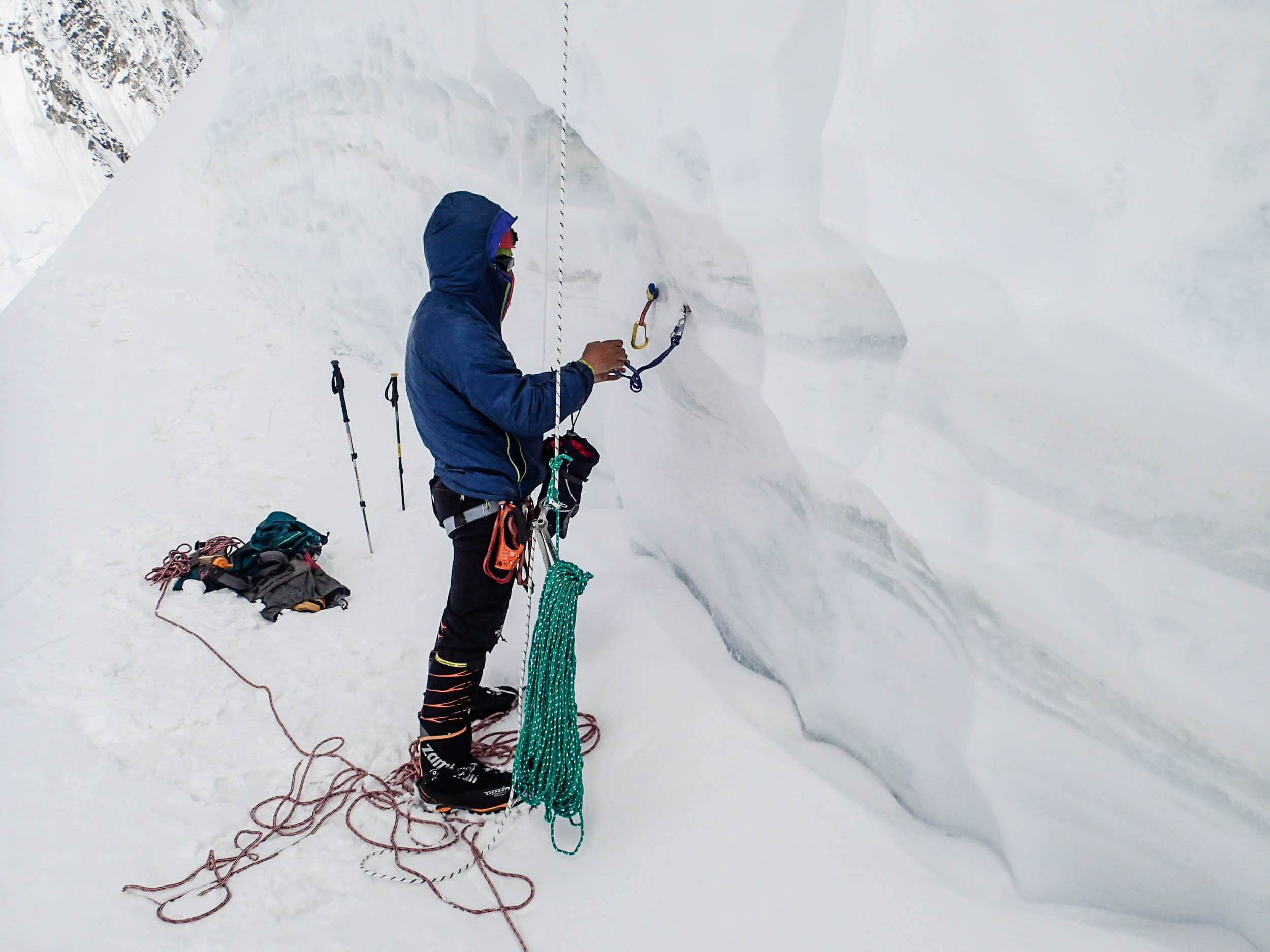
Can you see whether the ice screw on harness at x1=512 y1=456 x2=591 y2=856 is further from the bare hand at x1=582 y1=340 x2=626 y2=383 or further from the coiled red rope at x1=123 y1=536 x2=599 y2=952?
the bare hand at x1=582 y1=340 x2=626 y2=383

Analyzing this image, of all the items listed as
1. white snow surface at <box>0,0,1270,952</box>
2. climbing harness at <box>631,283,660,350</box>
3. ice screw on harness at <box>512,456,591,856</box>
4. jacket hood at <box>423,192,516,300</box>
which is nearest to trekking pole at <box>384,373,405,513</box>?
white snow surface at <box>0,0,1270,952</box>

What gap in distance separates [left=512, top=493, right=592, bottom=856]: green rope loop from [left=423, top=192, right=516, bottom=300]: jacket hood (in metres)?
0.86

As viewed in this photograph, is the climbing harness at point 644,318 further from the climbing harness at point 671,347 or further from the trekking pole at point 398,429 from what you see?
the trekking pole at point 398,429

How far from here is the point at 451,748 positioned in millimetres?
2348

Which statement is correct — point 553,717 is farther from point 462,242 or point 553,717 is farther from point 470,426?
point 462,242

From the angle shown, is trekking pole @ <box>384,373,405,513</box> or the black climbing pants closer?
the black climbing pants

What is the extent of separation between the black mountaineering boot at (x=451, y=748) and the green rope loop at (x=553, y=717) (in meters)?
0.18

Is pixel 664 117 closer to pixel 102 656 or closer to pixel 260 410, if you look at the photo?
pixel 102 656

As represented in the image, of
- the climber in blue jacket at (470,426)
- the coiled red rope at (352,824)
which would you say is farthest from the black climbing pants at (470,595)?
the coiled red rope at (352,824)

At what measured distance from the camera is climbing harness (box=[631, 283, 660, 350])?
272cm

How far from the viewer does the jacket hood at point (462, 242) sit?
2236 mm

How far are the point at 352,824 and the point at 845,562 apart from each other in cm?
162

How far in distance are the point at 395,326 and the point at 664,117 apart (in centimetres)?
353

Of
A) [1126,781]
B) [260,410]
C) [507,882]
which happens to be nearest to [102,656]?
[507,882]
